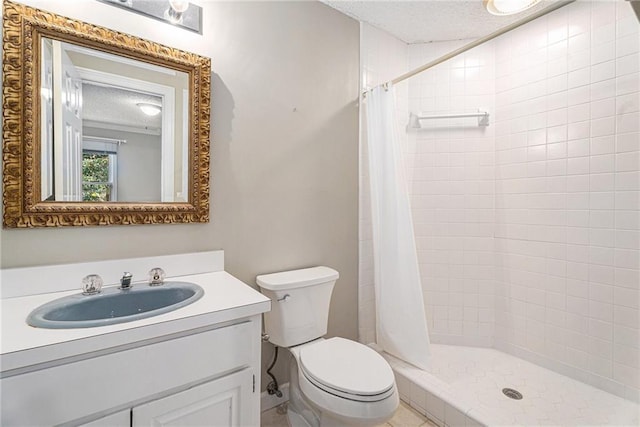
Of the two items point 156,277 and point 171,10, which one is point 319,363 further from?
point 171,10

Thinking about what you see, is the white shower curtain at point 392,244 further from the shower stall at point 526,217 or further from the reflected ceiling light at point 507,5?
the reflected ceiling light at point 507,5

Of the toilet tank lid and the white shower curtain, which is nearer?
the toilet tank lid

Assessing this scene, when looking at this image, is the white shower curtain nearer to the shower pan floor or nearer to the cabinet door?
the shower pan floor

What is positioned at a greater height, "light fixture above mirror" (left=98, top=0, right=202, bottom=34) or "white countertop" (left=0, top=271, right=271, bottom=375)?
"light fixture above mirror" (left=98, top=0, right=202, bottom=34)

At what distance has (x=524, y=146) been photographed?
205 centimetres

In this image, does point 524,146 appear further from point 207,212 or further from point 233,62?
point 207,212

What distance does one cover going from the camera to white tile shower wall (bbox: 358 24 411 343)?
6.81 feet

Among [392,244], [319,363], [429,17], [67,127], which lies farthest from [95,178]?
[429,17]

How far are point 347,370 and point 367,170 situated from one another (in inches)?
48.4

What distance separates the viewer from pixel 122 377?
0.84 m

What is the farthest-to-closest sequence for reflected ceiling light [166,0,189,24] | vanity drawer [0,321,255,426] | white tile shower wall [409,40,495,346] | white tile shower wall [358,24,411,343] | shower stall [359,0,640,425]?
1. white tile shower wall [409,40,495,346]
2. white tile shower wall [358,24,411,343]
3. shower stall [359,0,640,425]
4. reflected ceiling light [166,0,189,24]
5. vanity drawer [0,321,255,426]

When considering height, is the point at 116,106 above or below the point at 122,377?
above

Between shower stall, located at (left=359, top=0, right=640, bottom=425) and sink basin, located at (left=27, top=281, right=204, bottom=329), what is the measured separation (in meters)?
1.23

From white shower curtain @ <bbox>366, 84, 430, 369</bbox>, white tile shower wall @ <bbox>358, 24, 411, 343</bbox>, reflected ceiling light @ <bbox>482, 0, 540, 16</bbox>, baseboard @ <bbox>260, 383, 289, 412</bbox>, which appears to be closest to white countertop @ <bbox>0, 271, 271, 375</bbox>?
baseboard @ <bbox>260, 383, 289, 412</bbox>
